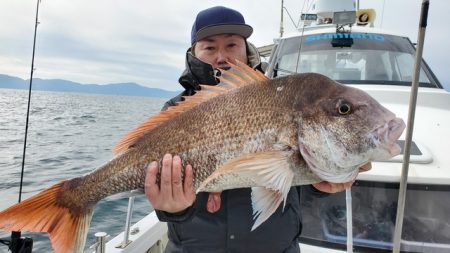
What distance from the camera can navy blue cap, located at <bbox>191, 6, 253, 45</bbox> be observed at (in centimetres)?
271

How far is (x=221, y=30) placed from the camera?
8.89 ft

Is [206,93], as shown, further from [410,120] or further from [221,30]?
[410,120]

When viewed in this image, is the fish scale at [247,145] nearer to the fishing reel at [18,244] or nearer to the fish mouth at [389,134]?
the fish mouth at [389,134]

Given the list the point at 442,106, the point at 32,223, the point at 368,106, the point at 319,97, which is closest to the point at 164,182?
the point at 32,223

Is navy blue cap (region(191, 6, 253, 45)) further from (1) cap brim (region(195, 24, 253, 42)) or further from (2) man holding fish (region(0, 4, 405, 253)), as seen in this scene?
(2) man holding fish (region(0, 4, 405, 253))

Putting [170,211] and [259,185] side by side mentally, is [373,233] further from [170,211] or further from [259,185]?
[170,211]

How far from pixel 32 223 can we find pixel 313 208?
1893 mm

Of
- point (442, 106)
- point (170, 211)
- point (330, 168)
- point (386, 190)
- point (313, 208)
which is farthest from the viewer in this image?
point (442, 106)

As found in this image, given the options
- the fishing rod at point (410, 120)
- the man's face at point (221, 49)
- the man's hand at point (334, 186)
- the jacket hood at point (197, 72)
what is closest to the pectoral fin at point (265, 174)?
the man's hand at point (334, 186)

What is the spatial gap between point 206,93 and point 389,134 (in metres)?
0.99

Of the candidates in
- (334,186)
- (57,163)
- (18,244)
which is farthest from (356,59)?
(57,163)

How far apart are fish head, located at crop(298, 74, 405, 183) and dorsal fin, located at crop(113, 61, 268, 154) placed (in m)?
0.39

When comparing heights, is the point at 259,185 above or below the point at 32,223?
above

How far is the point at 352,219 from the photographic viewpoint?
272 cm
